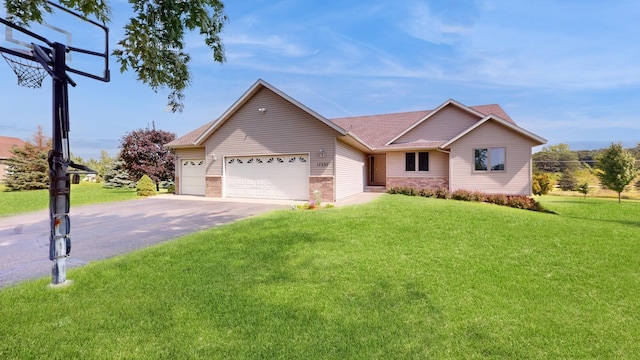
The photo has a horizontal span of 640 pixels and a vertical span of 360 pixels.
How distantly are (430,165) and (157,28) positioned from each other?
17.5m

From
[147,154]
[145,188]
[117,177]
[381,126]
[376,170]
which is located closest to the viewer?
[145,188]

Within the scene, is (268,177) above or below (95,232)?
above

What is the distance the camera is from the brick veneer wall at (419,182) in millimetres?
18156

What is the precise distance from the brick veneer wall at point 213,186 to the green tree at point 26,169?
1699 centimetres

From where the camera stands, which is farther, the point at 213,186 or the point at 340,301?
the point at 213,186

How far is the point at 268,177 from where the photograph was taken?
52.5ft

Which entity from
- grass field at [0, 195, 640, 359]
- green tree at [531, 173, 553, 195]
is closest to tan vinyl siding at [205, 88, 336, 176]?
grass field at [0, 195, 640, 359]

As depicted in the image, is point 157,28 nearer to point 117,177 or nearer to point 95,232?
point 95,232

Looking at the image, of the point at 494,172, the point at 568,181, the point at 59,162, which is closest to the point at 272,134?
the point at 59,162

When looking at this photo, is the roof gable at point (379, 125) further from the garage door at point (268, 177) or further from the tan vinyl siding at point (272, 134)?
the garage door at point (268, 177)

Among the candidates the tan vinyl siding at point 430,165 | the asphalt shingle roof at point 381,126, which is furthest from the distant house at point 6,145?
the tan vinyl siding at point 430,165

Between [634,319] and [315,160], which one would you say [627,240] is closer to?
[634,319]

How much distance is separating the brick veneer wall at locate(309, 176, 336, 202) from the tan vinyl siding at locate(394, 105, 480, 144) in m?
7.65

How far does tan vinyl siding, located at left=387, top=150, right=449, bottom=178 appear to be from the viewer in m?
18.4
